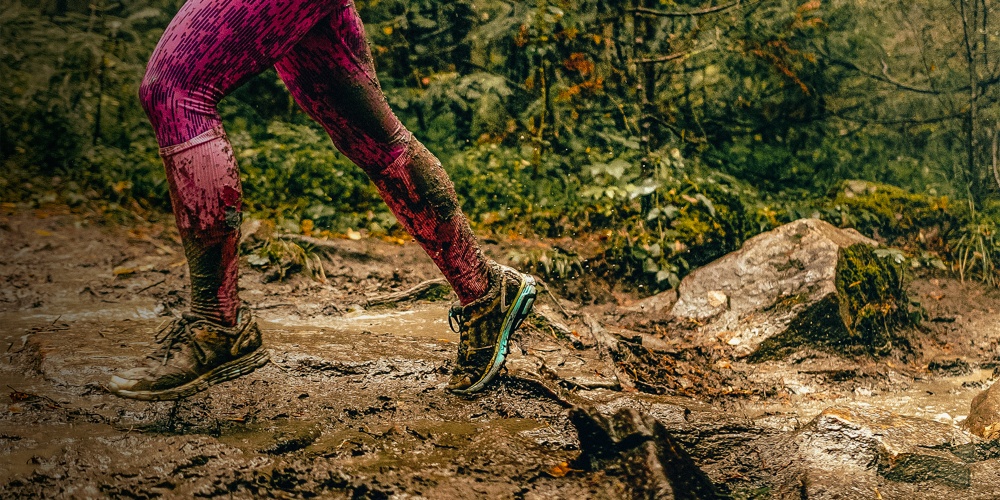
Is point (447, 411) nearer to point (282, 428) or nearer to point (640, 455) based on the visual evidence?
point (282, 428)

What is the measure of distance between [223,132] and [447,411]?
0.99 metres

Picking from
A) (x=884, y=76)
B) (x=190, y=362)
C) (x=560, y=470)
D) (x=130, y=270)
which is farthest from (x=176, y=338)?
(x=884, y=76)

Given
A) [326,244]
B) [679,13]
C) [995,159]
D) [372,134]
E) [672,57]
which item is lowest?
[995,159]

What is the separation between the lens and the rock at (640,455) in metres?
1.51

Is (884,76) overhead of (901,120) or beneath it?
overhead

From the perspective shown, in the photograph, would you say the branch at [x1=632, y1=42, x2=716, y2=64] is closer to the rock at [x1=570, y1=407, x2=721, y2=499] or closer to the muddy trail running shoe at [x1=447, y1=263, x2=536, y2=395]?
the muddy trail running shoe at [x1=447, y1=263, x2=536, y2=395]

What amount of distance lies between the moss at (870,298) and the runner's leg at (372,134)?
1.94 metres

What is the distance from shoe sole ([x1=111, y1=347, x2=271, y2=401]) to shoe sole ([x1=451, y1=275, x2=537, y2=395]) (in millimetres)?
598

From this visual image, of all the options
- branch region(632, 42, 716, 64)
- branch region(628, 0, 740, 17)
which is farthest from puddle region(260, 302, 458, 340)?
branch region(628, 0, 740, 17)

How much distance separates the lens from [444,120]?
17.2 feet

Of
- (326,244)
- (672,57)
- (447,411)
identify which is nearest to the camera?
(447,411)

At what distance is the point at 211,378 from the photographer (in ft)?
6.31

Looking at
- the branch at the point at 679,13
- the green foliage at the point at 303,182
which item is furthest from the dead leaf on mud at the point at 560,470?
the branch at the point at 679,13

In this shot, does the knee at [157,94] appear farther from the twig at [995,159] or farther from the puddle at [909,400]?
the twig at [995,159]
